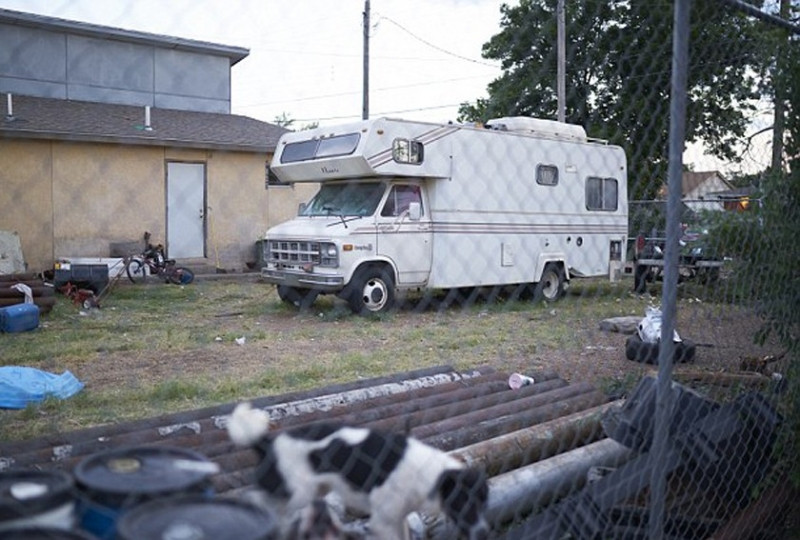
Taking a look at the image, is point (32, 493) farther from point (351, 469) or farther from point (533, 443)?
point (533, 443)

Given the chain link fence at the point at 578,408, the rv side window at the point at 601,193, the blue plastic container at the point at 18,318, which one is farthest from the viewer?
the rv side window at the point at 601,193

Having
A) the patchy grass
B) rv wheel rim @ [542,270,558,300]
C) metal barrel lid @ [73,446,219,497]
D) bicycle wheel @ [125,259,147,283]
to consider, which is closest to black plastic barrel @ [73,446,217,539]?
metal barrel lid @ [73,446,219,497]

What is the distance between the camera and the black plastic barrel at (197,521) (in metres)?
1.16

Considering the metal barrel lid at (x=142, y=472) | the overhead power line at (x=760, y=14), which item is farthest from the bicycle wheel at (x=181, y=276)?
the metal barrel lid at (x=142, y=472)

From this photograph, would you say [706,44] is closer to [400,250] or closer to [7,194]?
[7,194]

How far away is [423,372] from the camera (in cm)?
497

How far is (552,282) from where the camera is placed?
12930 mm

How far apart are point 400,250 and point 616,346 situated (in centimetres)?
356

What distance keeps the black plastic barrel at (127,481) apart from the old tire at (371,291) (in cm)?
871

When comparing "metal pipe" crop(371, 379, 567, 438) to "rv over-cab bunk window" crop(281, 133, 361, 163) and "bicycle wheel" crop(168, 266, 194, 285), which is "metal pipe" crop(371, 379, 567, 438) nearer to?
"rv over-cab bunk window" crop(281, 133, 361, 163)

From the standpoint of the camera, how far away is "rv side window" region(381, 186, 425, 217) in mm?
10344

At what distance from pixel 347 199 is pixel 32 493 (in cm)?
963

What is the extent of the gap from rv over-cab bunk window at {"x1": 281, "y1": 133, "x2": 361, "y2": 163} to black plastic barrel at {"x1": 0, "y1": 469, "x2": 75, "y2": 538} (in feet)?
29.8

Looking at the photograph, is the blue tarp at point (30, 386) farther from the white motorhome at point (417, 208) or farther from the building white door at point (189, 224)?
the building white door at point (189, 224)
